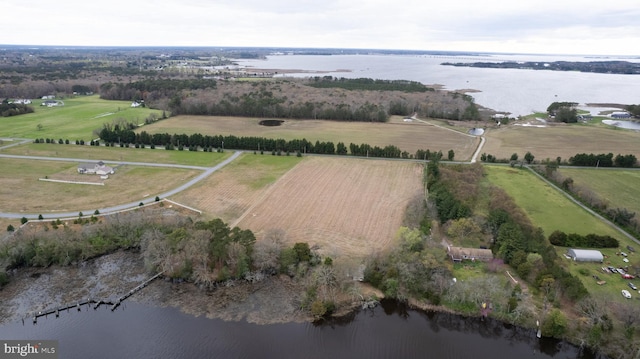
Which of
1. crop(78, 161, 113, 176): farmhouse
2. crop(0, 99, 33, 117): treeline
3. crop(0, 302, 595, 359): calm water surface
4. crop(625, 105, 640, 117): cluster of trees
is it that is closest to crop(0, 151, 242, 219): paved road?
crop(78, 161, 113, 176): farmhouse

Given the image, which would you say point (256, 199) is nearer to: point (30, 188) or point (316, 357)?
point (316, 357)

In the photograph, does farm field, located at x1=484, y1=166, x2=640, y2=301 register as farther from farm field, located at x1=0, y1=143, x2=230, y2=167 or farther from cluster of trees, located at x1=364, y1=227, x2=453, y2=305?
farm field, located at x1=0, y1=143, x2=230, y2=167

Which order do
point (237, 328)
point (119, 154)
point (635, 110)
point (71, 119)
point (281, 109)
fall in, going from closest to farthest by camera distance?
point (237, 328), point (119, 154), point (71, 119), point (281, 109), point (635, 110)

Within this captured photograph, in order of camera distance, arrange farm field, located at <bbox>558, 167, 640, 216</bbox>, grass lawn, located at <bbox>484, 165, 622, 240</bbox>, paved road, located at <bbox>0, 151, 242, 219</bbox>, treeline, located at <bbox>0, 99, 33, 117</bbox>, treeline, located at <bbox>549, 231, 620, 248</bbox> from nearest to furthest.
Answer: treeline, located at <bbox>549, 231, 620, 248</bbox> < grass lawn, located at <bbox>484, 165, 622, 240</bbox> < paved road, located at <bbox>0, 151, 242, 219</bbox> < farm field, located at <bbox>558, 167, 640, 216</bbox> < treeline, located at <bbox>0, 99, 33, 117</bbox>

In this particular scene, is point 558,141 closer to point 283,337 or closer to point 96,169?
point 283,337

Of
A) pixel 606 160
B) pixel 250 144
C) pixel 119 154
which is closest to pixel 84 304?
pixel 119 154
